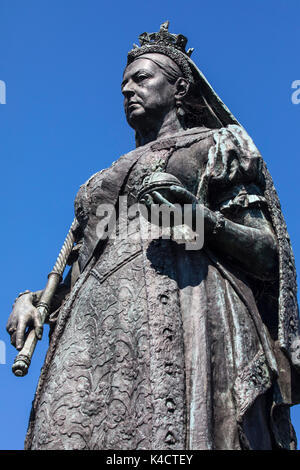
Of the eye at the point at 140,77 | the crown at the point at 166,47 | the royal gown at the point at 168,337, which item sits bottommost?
the royal gown at the point at 168,337

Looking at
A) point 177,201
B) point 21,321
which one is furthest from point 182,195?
point 21,321

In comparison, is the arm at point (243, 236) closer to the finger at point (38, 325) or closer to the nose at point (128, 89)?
the finger at point (38, 325)

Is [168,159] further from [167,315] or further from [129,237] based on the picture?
[167,315]

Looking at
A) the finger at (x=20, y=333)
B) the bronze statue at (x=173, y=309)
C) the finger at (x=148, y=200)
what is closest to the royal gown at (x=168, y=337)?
the bronze statue at (x=173, y=309)

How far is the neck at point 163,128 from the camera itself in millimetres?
10047

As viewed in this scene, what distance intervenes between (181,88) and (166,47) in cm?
52

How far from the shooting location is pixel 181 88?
10.3 metres

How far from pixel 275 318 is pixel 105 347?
1.84 m

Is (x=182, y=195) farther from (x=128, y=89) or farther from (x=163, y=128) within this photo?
(x=128, y=89)

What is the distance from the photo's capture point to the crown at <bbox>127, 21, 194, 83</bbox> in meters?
10.4

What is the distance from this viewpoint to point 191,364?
784cm

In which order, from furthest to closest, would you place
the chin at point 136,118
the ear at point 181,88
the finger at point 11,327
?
the ear at point 181,88 → the chin at point 136,118 → the finger at point 11,327

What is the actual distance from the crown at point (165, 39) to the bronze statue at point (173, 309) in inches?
14.8

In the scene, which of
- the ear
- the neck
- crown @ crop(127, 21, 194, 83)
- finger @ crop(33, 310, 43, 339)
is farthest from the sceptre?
crown @ crop(127, 21, 194, 83)
